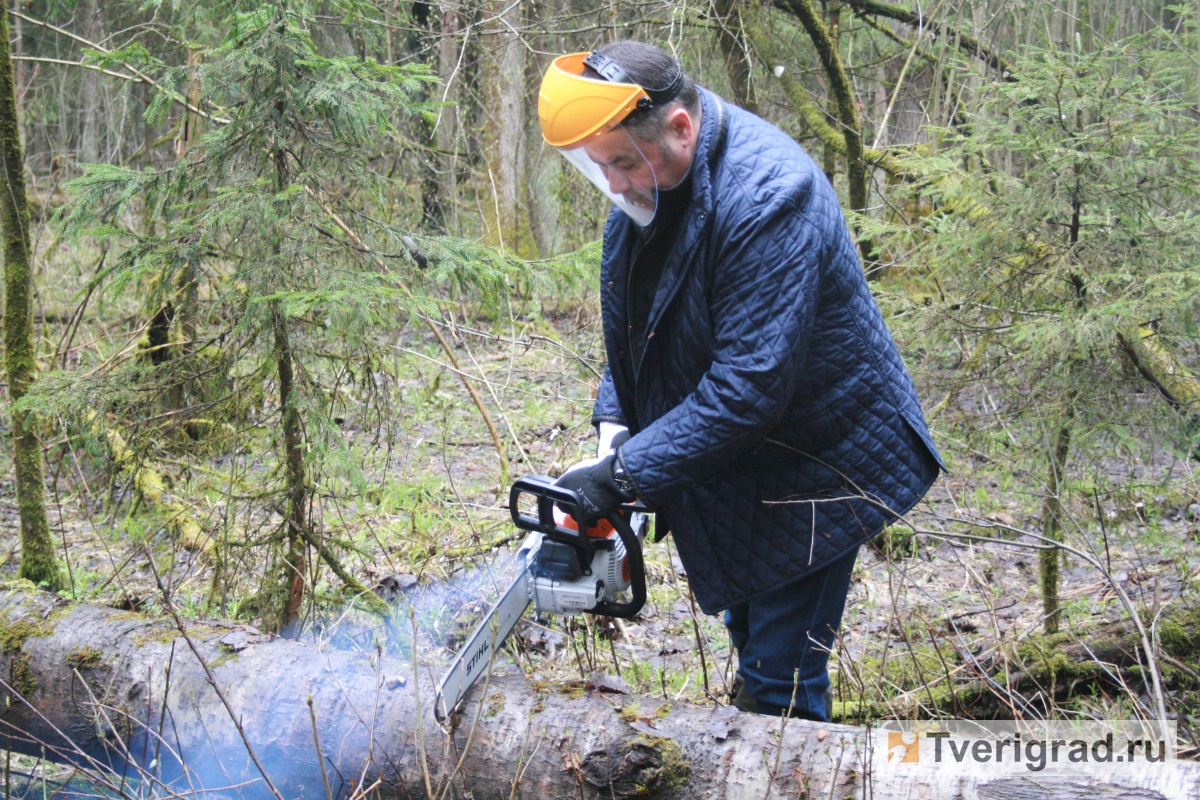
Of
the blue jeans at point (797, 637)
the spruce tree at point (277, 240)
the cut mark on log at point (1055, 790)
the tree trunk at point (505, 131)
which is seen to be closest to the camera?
the cut mark on log at point (1055, 790)

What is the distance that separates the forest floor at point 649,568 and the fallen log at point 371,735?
0.17 m

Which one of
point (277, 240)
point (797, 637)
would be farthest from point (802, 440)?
point (277, 240)

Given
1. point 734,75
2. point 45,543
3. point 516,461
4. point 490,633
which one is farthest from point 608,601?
point 734,75

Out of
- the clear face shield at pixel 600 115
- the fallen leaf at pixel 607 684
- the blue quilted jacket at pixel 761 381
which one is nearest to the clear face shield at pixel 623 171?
the clear face shield at pixel 600 115

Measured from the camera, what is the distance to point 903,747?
1.97 m

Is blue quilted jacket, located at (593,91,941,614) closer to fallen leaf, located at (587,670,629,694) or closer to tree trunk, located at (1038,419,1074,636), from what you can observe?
fallen leaf, located at (587,670,629,694)

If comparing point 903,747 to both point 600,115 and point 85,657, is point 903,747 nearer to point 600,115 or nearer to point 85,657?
point 600,115

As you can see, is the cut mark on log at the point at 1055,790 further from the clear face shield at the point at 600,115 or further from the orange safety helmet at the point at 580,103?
the orange safety helmet at the point at 580,103

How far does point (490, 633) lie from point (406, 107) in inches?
72.6

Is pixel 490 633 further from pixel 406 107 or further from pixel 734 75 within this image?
pixel 734 75

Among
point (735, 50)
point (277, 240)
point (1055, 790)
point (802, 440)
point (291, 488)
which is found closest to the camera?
point (1055, 790)

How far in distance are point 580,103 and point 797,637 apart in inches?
62.5

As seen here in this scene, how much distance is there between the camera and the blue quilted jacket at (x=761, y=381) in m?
2.13

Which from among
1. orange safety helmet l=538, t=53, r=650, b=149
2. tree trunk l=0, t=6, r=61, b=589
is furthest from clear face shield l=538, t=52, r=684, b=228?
tree trunk l=0, t=6, r=61, b=589
